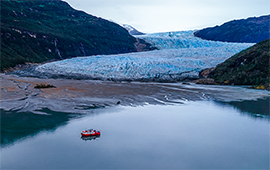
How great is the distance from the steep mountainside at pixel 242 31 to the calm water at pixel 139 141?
53.7 m

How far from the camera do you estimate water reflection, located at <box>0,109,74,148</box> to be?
7619mm

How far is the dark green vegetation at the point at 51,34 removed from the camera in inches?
1583

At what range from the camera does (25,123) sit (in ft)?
28.9

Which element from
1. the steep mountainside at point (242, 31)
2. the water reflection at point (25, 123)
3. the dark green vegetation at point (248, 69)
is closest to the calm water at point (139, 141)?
the water reflection at point (25, 123)

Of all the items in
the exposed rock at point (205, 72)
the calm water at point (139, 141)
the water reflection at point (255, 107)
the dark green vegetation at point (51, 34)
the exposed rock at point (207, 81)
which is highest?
the dark green vegetation at point (51, 34)

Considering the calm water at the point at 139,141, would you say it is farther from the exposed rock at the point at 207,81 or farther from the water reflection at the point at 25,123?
the exposed rock at the point at 207,81

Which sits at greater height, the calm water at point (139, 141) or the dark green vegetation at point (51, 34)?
the dark green vegetation at point (51, 34)

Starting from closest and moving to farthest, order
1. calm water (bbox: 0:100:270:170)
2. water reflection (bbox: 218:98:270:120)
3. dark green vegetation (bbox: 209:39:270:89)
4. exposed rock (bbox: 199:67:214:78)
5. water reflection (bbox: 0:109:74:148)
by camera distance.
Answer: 1. calm water (bbox: 0:100:270:170)
2. water reflection (bbox: 0:109:74:148)
3. water reflection (bbox: 218:98:270:120)
4. dark green vegetation (bbox: 209:39:270:89)
5. exposed rock (bbox: 199:67:214:78)

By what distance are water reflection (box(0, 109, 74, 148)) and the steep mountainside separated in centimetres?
5775

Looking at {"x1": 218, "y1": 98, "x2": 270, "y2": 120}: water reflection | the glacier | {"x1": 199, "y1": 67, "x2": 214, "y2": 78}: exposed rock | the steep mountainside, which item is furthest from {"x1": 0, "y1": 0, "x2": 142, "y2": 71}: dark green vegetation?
{"x1": 218, "y1": 98, "x2": 270, "y2": 120}: water reflection

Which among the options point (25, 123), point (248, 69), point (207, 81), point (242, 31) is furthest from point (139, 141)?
point (242, 31)

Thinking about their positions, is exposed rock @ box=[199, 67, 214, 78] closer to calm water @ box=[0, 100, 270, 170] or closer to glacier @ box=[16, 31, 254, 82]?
glacier @ box=[16, 31, 254, 82]

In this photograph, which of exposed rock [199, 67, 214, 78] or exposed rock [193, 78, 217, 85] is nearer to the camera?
exposed rock [193, 78, 217, 85]

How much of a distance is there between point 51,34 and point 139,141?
47190 millimetres
